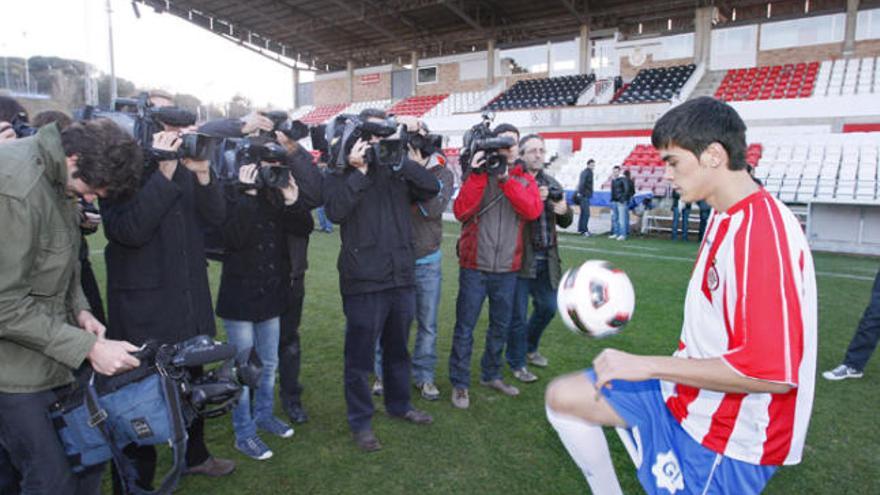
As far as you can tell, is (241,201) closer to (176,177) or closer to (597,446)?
(176,177)

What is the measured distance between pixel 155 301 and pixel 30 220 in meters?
0.82

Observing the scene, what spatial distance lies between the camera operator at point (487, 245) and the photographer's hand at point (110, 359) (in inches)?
90.3

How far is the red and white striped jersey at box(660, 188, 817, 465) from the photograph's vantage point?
144cm

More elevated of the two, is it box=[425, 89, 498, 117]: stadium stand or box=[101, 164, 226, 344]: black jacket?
box=[425, 89, 498, 117]: stadium stand

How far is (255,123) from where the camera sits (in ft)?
10.2

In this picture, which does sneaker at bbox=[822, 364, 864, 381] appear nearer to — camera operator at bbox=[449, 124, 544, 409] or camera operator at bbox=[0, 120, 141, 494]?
camera operator at bbox=[449, 124, 544, 409]

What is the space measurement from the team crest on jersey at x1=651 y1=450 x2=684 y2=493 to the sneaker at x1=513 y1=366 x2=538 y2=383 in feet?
7.72

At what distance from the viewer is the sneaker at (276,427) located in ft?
10.8

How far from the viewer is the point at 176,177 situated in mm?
2596

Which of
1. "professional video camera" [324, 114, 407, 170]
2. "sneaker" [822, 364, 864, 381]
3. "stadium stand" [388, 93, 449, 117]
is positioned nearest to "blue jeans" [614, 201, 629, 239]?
→ "sneaker" [822, 364, 864, 381]

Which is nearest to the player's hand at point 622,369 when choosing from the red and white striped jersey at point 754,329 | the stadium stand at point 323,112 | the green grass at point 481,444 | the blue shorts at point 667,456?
the red and white striped jersey at point 754,329

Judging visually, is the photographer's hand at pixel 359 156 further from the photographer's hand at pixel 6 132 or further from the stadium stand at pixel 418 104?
the stadium stand at pixel 418 104

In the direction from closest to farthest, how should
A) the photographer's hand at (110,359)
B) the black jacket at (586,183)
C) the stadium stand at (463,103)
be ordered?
the photographer's hand at (110,359)
the black jacket at (586,183)
the stadium stand at (463,103)

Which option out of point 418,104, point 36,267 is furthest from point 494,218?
point 418,104
